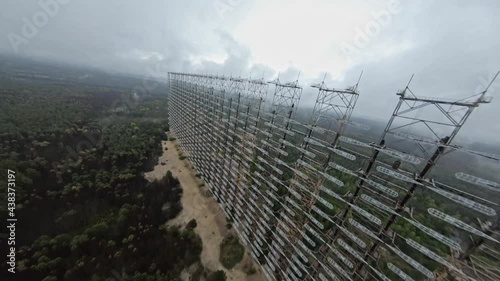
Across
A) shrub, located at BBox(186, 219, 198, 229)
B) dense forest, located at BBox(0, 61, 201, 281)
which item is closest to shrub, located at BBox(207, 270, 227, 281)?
dense forest, located at BBox(0, 61, 201, 281)

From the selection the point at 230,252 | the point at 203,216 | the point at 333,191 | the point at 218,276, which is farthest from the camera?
the point at 203,216

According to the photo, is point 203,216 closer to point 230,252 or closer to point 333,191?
point 230,252

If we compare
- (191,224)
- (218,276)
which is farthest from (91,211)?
(218,276)

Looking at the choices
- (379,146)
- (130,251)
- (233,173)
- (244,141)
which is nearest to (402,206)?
(379,146)

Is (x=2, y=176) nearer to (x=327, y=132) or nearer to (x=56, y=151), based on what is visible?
(x=56, y=151)

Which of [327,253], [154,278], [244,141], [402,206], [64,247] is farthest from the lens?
[244,141]

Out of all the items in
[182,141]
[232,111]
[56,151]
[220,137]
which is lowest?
[56,151]
